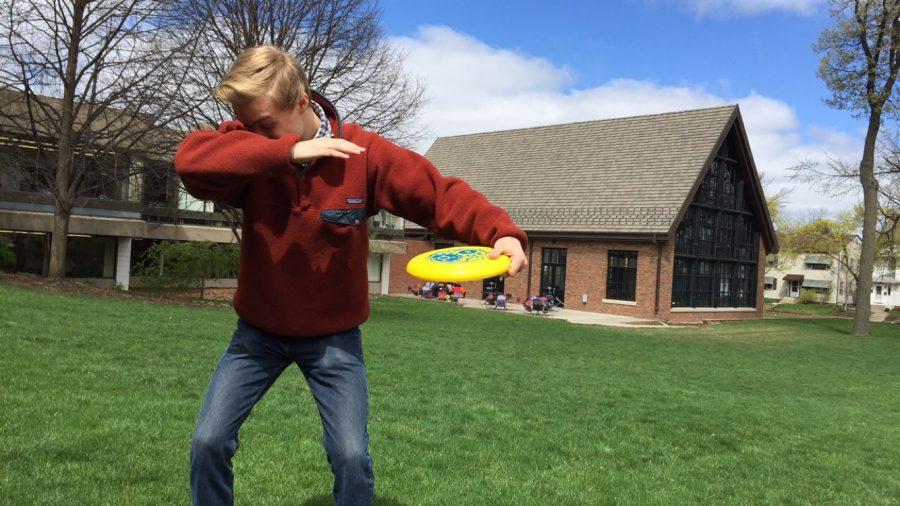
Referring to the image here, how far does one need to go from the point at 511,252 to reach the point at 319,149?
0.86 metres

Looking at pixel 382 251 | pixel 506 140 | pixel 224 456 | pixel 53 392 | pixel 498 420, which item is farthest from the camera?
pixel 506 140

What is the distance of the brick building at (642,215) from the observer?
33031 millimetres

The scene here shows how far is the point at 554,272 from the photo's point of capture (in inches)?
1432

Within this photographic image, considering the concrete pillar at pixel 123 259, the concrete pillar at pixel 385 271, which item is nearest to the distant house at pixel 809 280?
the concrete pillar at pixel 385 271

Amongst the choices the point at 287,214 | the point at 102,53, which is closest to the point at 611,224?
the point at 102,53

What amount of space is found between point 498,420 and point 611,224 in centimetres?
2738

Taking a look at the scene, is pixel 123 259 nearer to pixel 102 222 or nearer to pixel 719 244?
pixel 102 222

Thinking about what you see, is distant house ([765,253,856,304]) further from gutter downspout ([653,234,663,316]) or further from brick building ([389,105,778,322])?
gutter downspout ([653,234,663,316])

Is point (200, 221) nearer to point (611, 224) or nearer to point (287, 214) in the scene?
point (611, 224)

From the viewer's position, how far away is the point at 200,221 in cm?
3381

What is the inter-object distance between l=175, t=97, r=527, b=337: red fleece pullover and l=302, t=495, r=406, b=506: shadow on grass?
1716 millimetres

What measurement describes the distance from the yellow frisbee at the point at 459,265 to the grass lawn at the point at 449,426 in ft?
5.92

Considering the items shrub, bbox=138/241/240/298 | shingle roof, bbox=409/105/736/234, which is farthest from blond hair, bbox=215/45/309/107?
shingle roof, bbox=409/105/736/234

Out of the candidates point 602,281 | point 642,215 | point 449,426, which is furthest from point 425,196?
point 602,281
